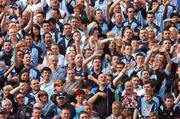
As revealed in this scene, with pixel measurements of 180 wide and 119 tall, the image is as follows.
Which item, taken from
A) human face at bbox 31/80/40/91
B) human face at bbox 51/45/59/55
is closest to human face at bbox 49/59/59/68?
human face at bbox 51/45/59/55

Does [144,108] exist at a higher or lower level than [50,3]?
lower

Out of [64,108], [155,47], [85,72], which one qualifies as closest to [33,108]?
[64,108]

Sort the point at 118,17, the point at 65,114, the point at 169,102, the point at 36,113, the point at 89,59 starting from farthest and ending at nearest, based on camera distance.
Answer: the point at 118,17, the point at 89,59, the point at 169,102, the point at 36,113, the point at 65,114

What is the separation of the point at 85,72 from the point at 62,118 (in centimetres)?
209

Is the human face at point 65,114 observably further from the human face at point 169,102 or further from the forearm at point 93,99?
the human face at point 169,102

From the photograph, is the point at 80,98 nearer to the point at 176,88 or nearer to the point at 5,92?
the point at 5,92

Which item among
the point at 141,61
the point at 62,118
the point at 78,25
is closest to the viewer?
the point at 62,118

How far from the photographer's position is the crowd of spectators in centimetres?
1966

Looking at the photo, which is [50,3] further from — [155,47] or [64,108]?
[64,108]

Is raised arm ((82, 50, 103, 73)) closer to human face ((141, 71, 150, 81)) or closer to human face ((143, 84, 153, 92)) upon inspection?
human face ((141, 71, 150, 81))

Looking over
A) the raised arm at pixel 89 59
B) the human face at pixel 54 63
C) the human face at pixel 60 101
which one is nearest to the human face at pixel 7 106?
the human face at pixel 60 101

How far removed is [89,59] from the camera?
2109cm

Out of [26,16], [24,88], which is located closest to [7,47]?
[26,16]

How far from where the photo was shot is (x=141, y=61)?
20828mm
